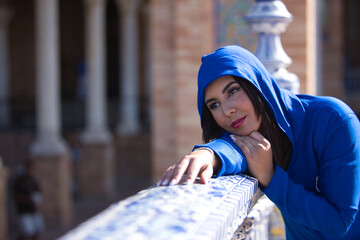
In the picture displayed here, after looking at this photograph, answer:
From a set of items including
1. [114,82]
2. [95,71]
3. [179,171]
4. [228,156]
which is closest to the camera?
[179,171]

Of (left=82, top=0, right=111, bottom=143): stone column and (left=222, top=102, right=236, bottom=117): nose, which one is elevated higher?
(left=222, top=102, right=236, bottom=117): nose

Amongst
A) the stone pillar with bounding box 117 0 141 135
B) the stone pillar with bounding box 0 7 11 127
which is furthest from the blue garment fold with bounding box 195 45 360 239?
the stone pillar with bounding box 0 7 11 127

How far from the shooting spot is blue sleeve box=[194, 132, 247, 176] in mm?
1473

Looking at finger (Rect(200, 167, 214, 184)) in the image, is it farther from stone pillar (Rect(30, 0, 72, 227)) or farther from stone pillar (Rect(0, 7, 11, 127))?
stone pillar (Rect(0, 7, 11, 127))

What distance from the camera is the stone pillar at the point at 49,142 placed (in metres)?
8.90

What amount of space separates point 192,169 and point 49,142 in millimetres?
7989

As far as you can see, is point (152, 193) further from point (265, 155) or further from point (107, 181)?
point (107, 181)

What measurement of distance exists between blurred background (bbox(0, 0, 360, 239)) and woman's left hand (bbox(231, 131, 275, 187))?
3.59 meters

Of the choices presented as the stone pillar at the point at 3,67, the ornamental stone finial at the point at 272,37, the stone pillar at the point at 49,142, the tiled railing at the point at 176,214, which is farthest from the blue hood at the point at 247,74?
the stone pillar at the point at 3,67

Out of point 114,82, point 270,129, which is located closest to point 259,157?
point 270,129

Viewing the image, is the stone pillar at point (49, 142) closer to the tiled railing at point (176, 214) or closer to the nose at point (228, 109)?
the nose at point (228, 109)

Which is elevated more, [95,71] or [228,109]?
[228,109]

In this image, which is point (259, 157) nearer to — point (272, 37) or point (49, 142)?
point (272, 37)

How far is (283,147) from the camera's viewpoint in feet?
5.26
